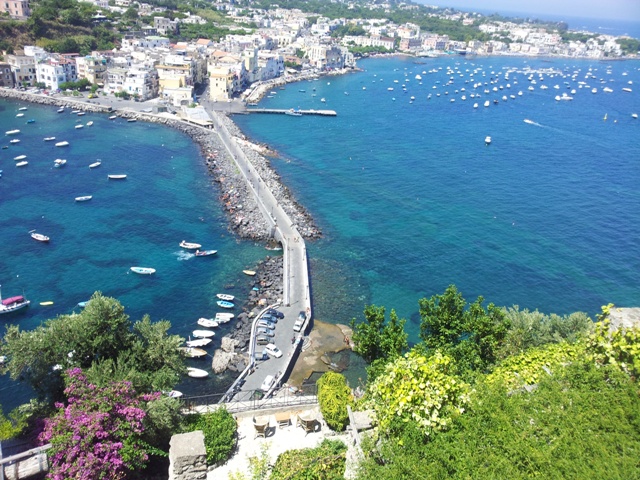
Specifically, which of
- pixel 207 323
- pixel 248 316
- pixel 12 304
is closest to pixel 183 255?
pixel 207 323

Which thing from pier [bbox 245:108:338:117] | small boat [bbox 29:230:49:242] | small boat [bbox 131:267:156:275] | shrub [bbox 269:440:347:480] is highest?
shrub [bbox 269:440:347:480]

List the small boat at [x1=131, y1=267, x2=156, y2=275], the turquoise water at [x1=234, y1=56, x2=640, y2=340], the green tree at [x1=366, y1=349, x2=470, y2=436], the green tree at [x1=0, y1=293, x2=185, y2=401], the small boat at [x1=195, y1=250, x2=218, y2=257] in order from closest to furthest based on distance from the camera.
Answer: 1. the green tree at [x1=366, y1=349, x2=470, y2=436]
2. the green tree at [x1=0, y1=293, x2=185, y2=401]
3. the small boat at [x1=131, y1=267, x2=156, y2=275]
4. the turquoise water at [x1=234, y1=56, x2=640, y2=340]
5. the small boat at [x1=195, y1=250, x2=218, y2=257]

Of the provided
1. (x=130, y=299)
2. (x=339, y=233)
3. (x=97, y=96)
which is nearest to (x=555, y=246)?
(x=339, y=233)

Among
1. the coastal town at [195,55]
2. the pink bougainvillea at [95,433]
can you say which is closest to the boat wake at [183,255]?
the pink bougainvillea at [95,433]

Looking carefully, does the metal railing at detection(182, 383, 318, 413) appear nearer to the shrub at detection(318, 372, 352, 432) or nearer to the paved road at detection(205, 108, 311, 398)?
the paved road at detection(205, 108, 311, 398)

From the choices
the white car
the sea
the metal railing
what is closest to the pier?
the sea

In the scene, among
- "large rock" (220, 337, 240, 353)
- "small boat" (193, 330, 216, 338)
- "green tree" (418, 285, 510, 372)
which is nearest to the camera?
"green tree" (418, 285, 510, 372)
